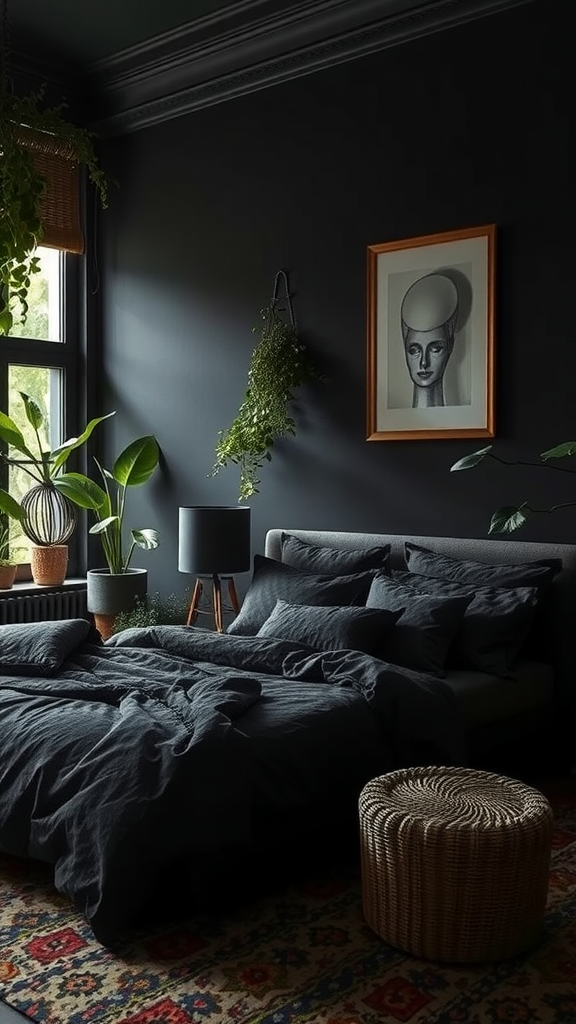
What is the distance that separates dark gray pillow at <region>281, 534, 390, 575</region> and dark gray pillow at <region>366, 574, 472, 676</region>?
57 cm

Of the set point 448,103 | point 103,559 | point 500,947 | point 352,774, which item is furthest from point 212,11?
point 500,947

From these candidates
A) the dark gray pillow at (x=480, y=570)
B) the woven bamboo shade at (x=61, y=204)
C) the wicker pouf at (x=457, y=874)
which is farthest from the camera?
the woven bamboo shade at (x=61, y=204)

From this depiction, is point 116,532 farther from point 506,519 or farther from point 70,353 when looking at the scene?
point 506,519

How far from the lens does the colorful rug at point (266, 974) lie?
8.68 feet

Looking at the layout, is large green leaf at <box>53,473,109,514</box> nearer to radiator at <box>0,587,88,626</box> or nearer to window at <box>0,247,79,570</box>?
window at <box>0,247,79,570</box>

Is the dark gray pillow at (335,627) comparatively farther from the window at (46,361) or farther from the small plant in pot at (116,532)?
the window at (46,361)

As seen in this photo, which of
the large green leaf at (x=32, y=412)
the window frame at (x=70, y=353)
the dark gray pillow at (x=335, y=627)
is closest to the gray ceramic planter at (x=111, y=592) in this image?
the window frame at (x=70, y=353)

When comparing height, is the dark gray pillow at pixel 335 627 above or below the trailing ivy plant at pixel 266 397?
below

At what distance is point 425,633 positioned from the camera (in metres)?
4.45

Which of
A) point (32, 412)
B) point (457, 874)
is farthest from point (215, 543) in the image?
point (457, 874)

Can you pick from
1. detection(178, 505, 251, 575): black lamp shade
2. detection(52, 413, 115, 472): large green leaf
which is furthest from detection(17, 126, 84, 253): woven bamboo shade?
detection(178, 505, 251, 575): black lamp shade

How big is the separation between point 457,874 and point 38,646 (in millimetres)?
2052

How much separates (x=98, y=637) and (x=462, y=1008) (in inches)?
98.4

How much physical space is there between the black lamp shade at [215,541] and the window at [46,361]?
5.47 feet
